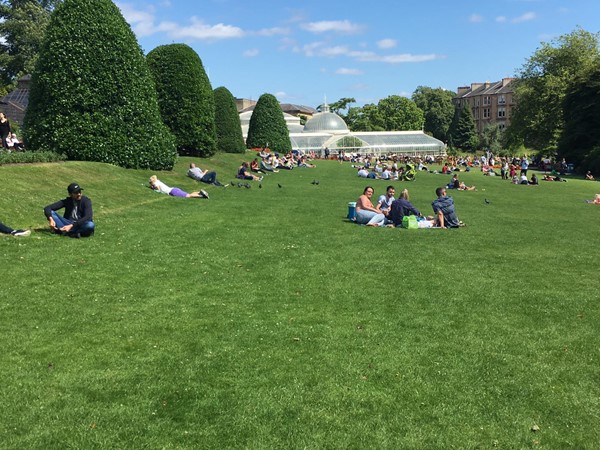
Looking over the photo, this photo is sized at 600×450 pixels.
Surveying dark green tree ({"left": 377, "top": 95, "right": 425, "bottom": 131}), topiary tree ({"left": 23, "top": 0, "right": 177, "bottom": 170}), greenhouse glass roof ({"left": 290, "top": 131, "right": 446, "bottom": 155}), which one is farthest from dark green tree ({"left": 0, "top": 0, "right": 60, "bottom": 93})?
dark green tree ({"left": 377, "top": 95, "right": 425, "bottom": 131})

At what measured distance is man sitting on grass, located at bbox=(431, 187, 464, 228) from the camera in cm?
1352

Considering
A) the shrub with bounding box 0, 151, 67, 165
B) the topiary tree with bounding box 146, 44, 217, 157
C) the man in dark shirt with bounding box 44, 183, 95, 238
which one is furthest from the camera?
the topiary tree with bounding box 146, 44, 217, 157

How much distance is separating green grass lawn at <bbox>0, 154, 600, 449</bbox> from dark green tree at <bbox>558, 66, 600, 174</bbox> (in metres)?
41.6

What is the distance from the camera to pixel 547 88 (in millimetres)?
58062

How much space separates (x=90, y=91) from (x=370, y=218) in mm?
11096

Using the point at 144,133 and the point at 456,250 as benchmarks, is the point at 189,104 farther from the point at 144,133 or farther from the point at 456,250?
the point at 456,250

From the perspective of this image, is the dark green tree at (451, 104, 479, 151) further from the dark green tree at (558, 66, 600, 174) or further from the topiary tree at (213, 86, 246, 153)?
the topiary tree at (213, 86, 246, 153)

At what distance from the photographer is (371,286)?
7.66 meters

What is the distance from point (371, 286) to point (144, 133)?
1451 centimetres

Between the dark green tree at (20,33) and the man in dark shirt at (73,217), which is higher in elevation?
the dark green tree at (20,33)

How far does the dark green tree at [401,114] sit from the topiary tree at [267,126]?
62.4 meters

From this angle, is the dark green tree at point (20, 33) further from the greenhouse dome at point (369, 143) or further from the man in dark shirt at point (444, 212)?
the man in dark shirt at point (444, 212)

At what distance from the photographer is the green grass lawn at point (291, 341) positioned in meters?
3.91

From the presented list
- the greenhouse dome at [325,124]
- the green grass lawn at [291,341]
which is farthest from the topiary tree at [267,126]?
the greenhouse dome at [325,124]
